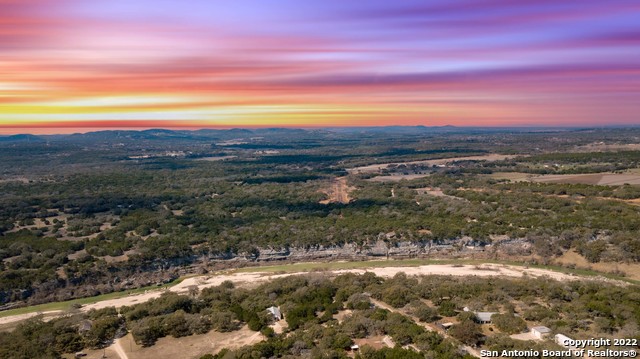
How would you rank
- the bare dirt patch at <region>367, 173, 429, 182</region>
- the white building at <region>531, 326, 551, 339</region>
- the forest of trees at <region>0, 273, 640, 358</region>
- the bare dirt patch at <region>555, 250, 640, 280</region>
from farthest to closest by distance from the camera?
the bare dirt patch at <region>367, 173, 429, 182</region> < the bare dirt patch at <region>555, 250, 640, 280</region> < the white building at <region>531, 326, 551, 339</region> < the forest of trees at <region>0, 273, 640, 358</region>

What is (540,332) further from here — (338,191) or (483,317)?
(338,191)

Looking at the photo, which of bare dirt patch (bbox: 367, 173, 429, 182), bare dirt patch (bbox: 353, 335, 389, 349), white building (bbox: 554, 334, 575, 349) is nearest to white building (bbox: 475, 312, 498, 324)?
white building (bbox: 554, 334, 575, 349)

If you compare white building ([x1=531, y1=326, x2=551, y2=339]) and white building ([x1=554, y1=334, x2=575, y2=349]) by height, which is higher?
white building ([x1=554, y1=334, x2=575, y2=349])

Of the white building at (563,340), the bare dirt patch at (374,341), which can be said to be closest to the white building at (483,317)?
the white building at (563,340)

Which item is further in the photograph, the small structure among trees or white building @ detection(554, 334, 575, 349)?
the small structure among trees

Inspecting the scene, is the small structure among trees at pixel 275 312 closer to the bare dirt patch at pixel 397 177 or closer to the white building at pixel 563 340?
the white building at pixel 563 340

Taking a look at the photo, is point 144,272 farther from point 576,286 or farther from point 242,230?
point 576,286

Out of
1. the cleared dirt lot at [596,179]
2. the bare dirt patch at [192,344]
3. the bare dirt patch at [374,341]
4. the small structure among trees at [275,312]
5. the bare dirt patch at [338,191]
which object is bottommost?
the bare dirt patch at [192,344]

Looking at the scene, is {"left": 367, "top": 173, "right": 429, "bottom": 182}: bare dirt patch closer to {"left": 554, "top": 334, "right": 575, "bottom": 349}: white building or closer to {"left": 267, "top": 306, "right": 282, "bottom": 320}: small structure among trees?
{"left": 267, "top": 306, "right": 282, "bottom": 320}: small structure among trees

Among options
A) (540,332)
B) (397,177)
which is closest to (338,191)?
(397,177)

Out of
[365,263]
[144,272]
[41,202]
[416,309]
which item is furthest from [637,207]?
[41,202]

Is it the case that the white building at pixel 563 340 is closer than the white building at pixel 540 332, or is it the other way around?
the white building at pixel 563 340
